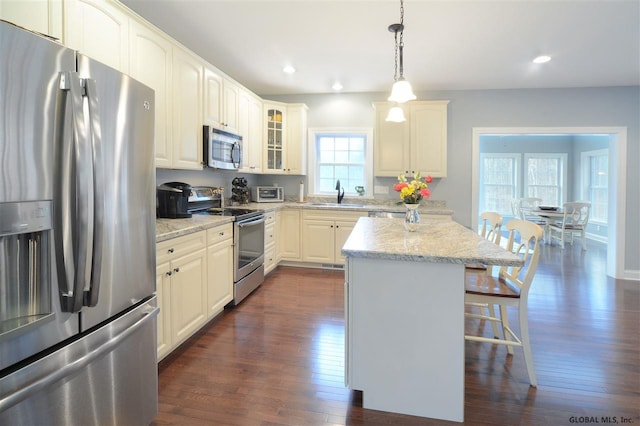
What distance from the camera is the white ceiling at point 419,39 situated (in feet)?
8.54

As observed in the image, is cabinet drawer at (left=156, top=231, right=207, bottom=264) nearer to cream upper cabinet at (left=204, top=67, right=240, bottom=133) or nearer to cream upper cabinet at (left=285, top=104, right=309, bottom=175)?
cream upper cabinet at (left=204, top=67, right=240, bottom=133)

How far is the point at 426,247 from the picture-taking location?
1820 millimetres

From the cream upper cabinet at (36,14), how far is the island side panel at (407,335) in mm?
1915

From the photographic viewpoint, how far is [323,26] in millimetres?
2896

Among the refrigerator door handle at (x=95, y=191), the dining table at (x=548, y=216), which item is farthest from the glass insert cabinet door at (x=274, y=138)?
the dining table at (x=548, y=216)

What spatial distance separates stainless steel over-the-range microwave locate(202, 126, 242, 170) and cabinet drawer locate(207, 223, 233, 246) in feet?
2.19

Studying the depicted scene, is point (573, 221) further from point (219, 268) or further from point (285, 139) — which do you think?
point (219, 268)

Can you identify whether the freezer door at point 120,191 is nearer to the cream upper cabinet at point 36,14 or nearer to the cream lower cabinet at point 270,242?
the cream upper cabinet at point 36,14

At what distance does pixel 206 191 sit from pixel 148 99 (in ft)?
7.16

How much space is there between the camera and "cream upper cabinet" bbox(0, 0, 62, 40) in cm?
149

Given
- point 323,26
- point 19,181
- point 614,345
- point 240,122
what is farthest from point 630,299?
point 19,181

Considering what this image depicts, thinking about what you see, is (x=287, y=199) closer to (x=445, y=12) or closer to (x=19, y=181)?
(x=445, y=12)

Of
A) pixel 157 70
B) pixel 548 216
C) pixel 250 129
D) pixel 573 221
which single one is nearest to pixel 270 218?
pixel 250 129

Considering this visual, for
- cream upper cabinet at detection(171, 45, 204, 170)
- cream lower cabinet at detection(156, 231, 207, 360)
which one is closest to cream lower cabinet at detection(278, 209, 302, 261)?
cream upper cabinet at detection(171, 45, 204, 170)
